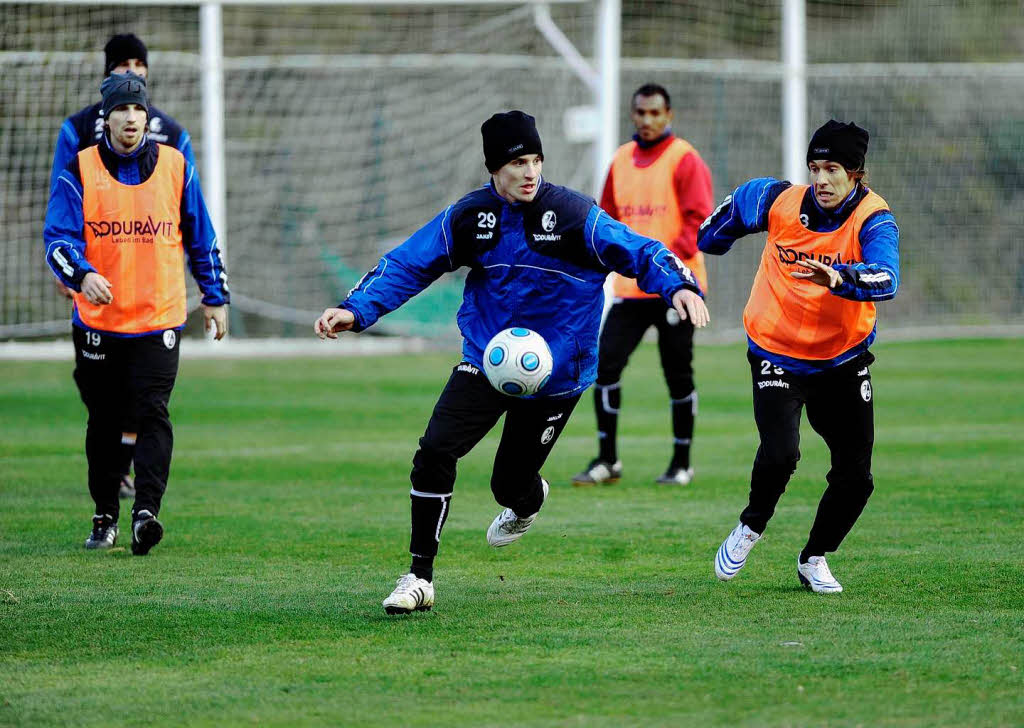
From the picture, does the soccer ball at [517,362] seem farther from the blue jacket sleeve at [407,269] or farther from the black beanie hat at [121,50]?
the black beanie hat at [121,50]

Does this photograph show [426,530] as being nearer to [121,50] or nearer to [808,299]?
[808,299]

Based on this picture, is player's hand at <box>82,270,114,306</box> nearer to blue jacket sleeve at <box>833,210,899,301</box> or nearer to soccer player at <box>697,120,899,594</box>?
soccer player at <box>697,120,899,594</box>

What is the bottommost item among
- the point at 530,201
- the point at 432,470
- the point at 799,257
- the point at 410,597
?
the point at 410,597

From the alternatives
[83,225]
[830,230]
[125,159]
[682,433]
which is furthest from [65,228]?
[682,433]

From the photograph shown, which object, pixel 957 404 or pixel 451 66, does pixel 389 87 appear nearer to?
pixel 451 66

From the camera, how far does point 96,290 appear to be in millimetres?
7227

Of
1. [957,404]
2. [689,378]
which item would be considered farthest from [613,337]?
[957,404]

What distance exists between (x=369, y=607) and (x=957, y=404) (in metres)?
9.24

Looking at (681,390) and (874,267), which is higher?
(874,267)

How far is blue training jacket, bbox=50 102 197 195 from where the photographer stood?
863 cm

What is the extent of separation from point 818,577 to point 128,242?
12.5 ft

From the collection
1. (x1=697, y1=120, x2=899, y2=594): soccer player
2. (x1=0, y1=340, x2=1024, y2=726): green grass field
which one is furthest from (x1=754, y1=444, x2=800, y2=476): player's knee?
(x1=0, y1=340, x2=1024, y2=726): green grass field

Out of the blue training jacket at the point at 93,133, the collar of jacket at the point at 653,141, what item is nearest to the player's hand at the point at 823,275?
the blue training jacket at the point at 93,133

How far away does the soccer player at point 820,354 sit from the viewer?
21.1ft
